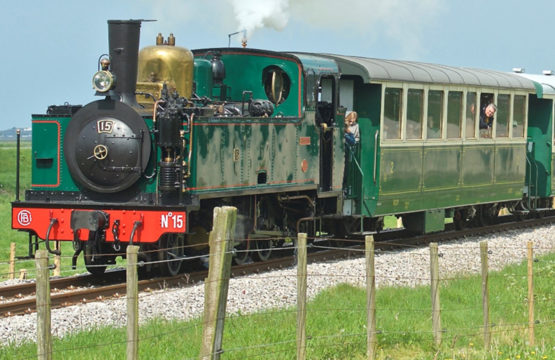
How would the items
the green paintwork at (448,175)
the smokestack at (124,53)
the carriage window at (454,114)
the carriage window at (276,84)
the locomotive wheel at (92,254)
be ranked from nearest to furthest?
1. the locomotive wheel at (92,254)
2. the smokestack at (124,53)
3. the carriage window at (276,84)
4. the green paintwork at (448,175)
5. the carriage window at (454,114)

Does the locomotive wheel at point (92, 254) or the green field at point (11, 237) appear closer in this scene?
the locomotive wheel at point (92, 254)

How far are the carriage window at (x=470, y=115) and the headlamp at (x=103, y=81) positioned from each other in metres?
8.54

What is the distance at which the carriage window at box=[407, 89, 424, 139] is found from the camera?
1780cm

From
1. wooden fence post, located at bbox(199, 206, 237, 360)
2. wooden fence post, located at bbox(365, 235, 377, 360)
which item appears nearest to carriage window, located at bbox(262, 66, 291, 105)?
wooden fence post, located at bbox(365, 235, 377, 360)

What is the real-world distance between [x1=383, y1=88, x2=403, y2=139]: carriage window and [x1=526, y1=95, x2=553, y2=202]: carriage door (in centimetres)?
669

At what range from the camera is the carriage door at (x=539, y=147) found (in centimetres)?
2333

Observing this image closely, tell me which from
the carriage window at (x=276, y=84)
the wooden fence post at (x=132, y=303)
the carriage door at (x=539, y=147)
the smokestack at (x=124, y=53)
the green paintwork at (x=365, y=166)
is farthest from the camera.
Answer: the carriage door at (x=539, y=147)

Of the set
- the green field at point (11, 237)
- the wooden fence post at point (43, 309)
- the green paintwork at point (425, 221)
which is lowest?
the green field at point (11, 237)

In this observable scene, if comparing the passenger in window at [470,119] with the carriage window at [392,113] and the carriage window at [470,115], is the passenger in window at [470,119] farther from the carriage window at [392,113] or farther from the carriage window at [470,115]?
the carriage window at [392,113]

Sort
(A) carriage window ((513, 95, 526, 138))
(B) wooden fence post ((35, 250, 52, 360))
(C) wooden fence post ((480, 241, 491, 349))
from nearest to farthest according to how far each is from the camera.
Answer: (B) wooden fence post ((35, 250, 52, 360)), (C) wooden fence post ((480, 241, 491, 349)), (A) carriage window ((513, 95, 526, 138))

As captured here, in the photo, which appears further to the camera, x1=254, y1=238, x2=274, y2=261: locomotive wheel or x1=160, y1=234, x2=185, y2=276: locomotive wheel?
x1=254, y1=238, x2=274, y2=261: locomotive wheel

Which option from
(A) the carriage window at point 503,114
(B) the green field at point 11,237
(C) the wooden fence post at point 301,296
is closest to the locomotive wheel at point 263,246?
(B) the green field at point 11,237

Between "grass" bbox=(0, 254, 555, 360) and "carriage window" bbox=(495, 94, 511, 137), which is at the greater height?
"carriage window" bbox=(495, 94, 511, 137)

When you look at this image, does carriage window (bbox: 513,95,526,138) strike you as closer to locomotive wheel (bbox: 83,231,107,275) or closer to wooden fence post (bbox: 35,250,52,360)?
locomotive wheel (bbox: 83,231,107,275)
